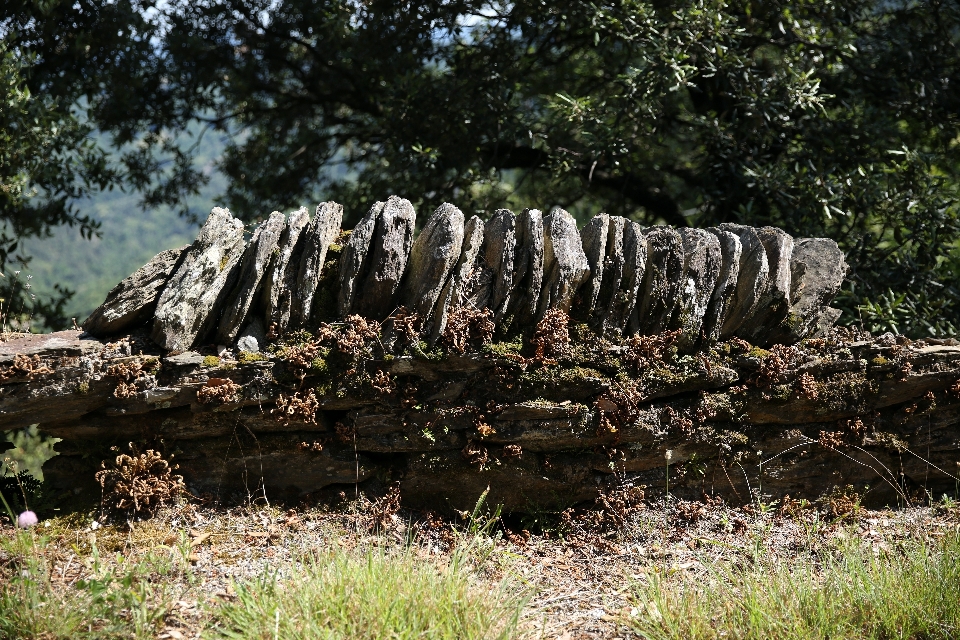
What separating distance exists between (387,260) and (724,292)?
95.2 inches

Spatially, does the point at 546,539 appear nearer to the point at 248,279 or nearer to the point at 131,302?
the point at 248,279

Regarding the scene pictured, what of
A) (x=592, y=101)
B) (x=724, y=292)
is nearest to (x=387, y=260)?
(x=724, y=292)

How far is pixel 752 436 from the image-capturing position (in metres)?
5.36

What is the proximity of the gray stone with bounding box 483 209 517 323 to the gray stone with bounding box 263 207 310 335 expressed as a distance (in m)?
1.33

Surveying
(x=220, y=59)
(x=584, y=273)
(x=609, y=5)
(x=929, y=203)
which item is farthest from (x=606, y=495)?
(x=220, y=59)

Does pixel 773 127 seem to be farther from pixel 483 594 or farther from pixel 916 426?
pixel 483 594

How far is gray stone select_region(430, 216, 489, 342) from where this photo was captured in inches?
197

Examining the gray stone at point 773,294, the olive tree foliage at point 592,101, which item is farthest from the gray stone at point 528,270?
the olive tree foliage at point 592,101

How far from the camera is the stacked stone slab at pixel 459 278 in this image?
4938 millimetres

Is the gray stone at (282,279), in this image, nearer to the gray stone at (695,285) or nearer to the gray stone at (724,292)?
the gray stone at (695,285)

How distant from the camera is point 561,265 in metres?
5.04

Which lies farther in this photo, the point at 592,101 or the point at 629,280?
the point at 592,101

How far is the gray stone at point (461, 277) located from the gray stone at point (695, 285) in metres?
1.47

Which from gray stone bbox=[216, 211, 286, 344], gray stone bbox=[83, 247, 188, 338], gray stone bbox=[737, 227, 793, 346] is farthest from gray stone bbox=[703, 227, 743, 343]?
gray stone bbox=[83, 247, 188, 338]
